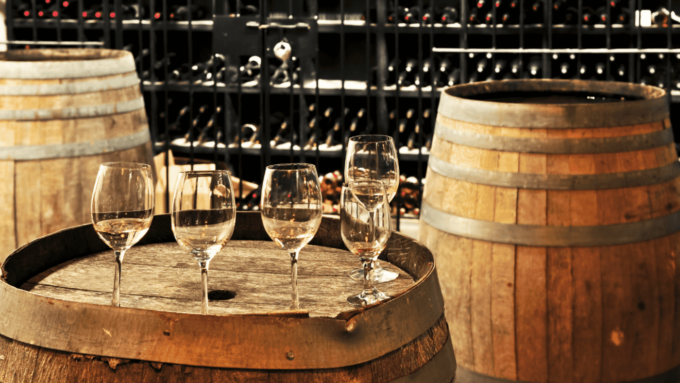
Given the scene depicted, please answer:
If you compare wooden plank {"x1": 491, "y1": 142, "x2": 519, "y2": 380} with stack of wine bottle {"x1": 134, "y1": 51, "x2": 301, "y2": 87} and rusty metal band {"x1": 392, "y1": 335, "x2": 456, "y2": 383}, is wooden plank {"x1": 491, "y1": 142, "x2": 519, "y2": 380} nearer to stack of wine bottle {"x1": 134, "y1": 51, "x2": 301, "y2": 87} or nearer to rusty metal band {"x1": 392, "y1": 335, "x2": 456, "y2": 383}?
rusty metal band {"x1": 392, "y1": 335, "x2": 456, "y2": 383}

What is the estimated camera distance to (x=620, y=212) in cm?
189

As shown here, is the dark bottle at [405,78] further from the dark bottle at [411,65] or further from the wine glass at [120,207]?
the wine glass at [120,207]

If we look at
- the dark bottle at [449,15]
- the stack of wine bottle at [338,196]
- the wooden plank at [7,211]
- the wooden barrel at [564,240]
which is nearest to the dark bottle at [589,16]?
the dark bottle at [449,15]

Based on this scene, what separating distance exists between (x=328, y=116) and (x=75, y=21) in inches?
82.5

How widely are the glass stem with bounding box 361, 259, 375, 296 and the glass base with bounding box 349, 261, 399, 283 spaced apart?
28 millimetres

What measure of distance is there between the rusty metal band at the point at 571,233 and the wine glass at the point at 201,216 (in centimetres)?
98

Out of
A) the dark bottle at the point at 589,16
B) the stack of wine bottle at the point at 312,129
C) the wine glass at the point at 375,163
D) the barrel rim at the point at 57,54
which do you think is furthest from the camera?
the stack of wine bottle at the point at 312,129

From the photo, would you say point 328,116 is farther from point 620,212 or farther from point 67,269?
point 67,269

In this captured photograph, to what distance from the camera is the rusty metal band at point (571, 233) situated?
188 cm

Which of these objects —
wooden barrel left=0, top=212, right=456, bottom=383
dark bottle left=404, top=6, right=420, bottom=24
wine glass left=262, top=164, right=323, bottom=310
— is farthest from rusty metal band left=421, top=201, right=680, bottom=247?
dark bottle left=404, top=6, right=420, bottom=24

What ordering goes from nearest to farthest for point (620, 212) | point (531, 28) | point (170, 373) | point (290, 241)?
1. point (170, 373)
2. point (290, 241)
3. point (620, 212)
4. point (531, 28)

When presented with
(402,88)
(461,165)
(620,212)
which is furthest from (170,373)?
(402,88)

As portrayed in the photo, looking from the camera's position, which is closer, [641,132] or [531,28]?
[641,132]

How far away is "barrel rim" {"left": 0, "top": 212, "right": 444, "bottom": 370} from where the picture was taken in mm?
918
